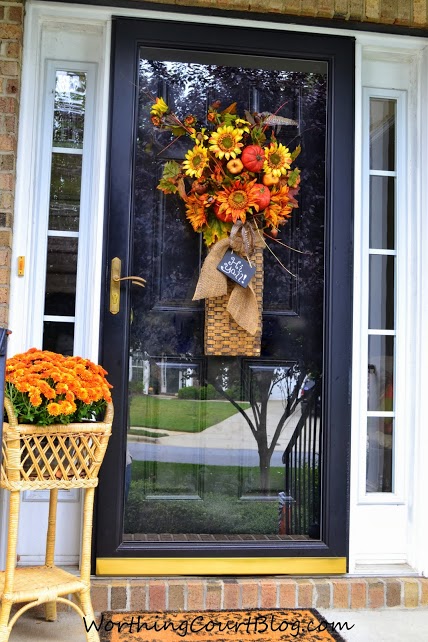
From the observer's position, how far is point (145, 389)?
260cm

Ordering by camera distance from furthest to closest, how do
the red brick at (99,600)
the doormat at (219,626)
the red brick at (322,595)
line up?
1. the red brick at (322,595)
2. the red brick at (99,600)
3. the doormat at (219,626)

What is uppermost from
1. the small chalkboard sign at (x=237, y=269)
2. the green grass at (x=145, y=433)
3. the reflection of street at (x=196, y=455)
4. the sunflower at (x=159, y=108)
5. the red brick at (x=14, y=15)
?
the red brick at (x=14, y=15)

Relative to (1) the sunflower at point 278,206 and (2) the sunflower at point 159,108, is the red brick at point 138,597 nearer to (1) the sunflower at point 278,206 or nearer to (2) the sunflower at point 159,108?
(1) the sunflower at point 278,206

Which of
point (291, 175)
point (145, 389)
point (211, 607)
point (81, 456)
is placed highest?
point (291, 175)

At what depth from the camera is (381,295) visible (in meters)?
2.75

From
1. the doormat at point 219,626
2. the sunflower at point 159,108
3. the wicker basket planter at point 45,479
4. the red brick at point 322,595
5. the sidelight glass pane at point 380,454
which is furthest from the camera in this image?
the sidelight glass pane at point 380,454

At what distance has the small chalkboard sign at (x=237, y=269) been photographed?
2.54 m

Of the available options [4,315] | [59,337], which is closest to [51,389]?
[4,315]

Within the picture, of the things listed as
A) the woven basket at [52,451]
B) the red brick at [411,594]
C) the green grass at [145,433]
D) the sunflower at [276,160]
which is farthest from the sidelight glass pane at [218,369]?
the woven basket at [52,451]

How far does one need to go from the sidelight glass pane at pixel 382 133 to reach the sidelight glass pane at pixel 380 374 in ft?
2.22

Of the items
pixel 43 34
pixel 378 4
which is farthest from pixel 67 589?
pixel 378 4

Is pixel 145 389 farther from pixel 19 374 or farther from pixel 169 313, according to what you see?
pixel 19 374

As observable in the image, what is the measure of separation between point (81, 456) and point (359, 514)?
1.14 meters

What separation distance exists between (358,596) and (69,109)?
2043 millimetres
